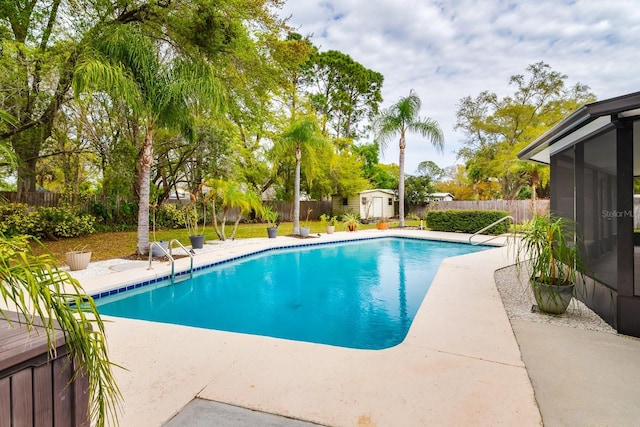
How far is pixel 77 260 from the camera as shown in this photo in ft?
19.6

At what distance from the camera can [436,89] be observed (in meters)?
15.4

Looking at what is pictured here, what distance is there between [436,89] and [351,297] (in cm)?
1393

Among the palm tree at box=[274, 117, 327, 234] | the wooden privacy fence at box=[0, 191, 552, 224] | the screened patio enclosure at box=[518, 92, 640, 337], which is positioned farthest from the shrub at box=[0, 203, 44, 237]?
the screened patio enclosure at box=[518, 92, 640, 337]

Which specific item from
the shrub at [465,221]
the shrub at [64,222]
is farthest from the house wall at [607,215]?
the shrub at [64,222]

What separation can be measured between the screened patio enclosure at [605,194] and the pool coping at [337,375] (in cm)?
114

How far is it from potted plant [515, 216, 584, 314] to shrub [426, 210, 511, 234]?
31.5 ft

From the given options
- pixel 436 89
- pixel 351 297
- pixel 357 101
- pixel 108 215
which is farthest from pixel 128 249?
pixel 357 101

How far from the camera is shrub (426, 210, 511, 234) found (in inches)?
489

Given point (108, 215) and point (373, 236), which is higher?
point (108, 215)

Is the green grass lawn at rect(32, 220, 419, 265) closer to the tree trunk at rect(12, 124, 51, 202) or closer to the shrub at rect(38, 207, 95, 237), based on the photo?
the shrub at rect(38, 207, 95, 237)

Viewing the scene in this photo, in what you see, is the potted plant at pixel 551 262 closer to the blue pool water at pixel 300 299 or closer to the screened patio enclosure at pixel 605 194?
the screened patio enclosure at pixel 605 194

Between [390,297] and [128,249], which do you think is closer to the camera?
[390,297]

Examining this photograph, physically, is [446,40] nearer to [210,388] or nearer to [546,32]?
[546,32]

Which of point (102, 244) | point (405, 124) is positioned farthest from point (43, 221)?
point (405, 124)
